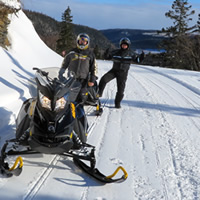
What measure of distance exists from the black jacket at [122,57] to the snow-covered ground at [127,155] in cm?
116

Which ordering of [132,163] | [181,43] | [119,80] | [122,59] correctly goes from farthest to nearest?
[181,43] < [119,80] < [122,59] < [132,163]

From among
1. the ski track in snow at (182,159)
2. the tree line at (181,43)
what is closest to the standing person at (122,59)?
the ski track in snow at (182,159)

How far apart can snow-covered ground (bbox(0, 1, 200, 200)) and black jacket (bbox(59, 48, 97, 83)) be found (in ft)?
3.49

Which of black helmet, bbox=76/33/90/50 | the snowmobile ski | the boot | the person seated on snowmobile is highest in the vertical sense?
black helmet, bbox=76/33/90/50

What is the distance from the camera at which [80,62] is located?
18.7 ft

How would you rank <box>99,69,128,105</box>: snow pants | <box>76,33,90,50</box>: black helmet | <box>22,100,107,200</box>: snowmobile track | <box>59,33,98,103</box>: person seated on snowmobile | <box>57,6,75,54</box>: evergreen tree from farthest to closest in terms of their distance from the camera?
1. <box>57,6,75,54</box>: evergreen tree
2. <box>99,69,128,105</box>: snow pants
3. <box>59,33,98,103</box>: person seated on snowmobile
4. <box>76,33,90,50</box>: black helmet
5. <box>22,100,107,200</box>: snowmobile track

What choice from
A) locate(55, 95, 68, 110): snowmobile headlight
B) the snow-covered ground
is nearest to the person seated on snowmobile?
the snow-covered ground

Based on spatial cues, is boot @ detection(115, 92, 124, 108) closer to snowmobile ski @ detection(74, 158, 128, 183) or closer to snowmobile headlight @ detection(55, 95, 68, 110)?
snowmobile ski @ detection(74, 158, 128, 183)

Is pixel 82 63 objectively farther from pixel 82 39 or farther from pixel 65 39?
pixel 65 39

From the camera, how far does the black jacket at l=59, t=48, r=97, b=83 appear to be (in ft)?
18.6

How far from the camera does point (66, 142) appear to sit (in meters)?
3.32

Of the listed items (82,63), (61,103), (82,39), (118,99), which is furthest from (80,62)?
(61,103)

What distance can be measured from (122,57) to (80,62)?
1.59 meters

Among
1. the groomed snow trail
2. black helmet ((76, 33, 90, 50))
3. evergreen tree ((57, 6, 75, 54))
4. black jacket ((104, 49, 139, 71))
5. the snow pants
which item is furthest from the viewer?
evergreen tree ((57, 6, 75, 54))
